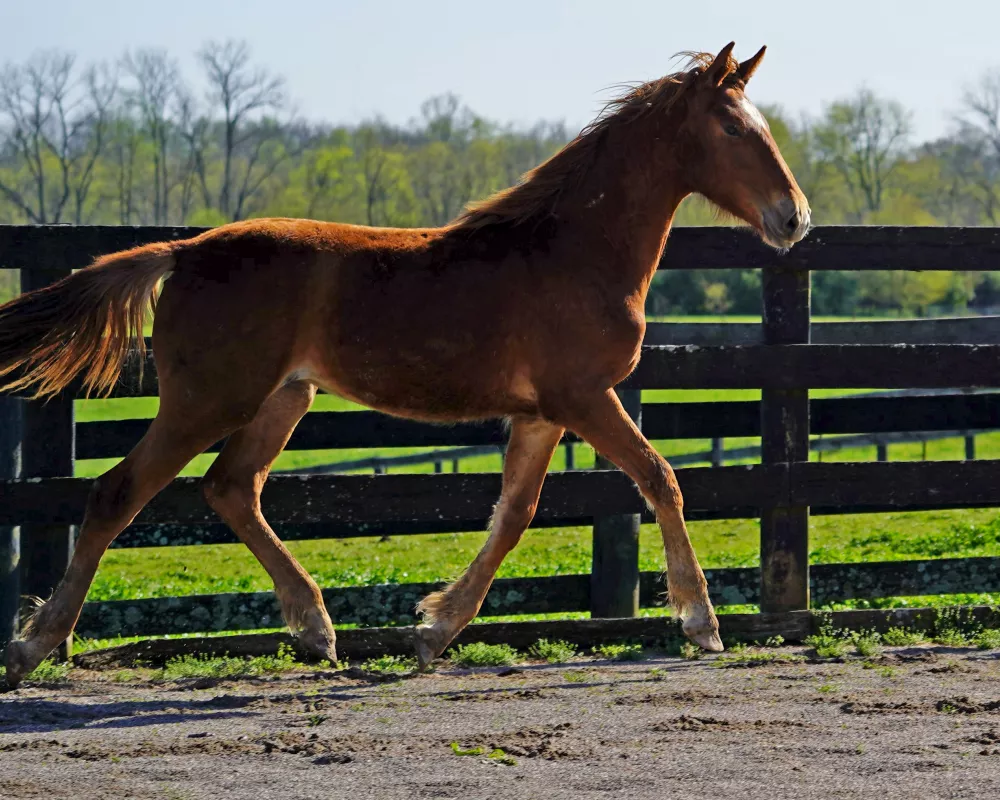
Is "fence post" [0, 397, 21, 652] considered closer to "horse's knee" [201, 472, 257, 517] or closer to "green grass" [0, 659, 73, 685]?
"green grass" [0, 659, 73, 685]

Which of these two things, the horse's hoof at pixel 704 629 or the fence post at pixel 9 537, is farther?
the fence post at pixel 9 537

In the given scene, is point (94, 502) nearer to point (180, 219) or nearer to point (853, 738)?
point (853, 738)

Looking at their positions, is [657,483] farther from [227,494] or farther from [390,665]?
[227,494]

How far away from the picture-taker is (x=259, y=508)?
5578mm

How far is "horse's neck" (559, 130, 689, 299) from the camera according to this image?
543cm

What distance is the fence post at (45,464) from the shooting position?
5582mm

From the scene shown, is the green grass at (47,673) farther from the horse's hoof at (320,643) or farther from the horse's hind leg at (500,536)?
the horse's hind leg at (500,536)

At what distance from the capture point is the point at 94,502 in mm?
5062

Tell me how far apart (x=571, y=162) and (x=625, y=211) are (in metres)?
0.34

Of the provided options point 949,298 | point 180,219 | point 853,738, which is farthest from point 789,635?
point 180,219

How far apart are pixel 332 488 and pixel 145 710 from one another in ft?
4.78

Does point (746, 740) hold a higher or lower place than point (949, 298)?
lower

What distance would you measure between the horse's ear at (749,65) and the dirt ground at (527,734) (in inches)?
101

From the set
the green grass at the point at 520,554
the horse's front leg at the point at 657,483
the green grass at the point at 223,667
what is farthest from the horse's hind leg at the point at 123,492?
the green grass at the point at 520,554
